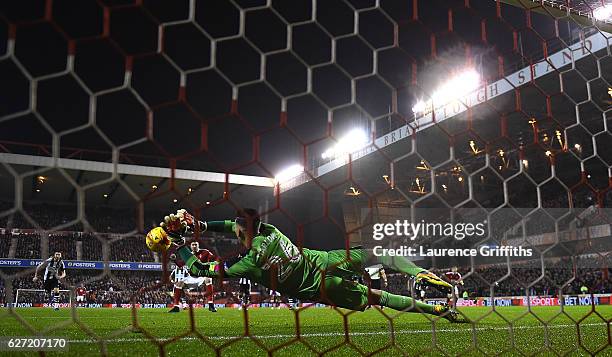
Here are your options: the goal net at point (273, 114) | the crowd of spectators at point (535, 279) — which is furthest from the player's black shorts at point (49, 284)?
the crowd of spectators at point (535, 279)

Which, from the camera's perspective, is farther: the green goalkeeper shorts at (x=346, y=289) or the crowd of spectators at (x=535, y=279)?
the crowd of spectators at (x=535, y=279)

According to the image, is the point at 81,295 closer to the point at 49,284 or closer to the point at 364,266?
the point at 49,284

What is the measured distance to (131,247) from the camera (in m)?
15.9

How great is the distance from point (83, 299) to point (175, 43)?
14518 mm

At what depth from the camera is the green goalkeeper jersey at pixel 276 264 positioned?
2742mm

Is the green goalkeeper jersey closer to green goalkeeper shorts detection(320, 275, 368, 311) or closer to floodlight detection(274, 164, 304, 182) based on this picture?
green goalkeeper shorts detection(320, 275, 368, 311)

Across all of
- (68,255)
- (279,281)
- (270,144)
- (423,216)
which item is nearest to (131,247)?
(68,255)

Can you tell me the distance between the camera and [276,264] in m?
Answer: 2.78

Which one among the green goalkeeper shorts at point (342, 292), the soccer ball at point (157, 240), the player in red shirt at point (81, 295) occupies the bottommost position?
the player in red shirt at point (81, 295)

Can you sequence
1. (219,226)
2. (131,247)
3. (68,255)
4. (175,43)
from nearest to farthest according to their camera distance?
(175,43) < (219,226) < (68,255) < (131,247)

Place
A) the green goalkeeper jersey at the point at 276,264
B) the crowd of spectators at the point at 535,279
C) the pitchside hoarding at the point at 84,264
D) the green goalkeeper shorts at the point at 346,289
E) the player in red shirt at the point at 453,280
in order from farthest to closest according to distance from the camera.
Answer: the crowd of spectators at the point at 535,279 < the pitchside hoarding at the point at 84,264 < the green goalkeeper shorts at the point at 346,289 < the green goalkeeper jersey at the point at 276,264 < the player in red shirt at the point at 453,280

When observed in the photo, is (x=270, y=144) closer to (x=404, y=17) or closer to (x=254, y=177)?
(x=254, y=177)

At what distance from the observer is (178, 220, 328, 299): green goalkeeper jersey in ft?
9.00

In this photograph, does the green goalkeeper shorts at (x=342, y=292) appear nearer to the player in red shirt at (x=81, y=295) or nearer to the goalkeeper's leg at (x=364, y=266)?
the goalkeeper's leg at (x=364, y=266)
